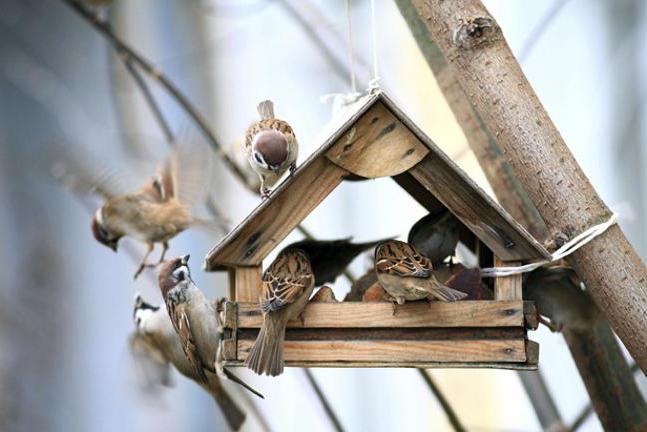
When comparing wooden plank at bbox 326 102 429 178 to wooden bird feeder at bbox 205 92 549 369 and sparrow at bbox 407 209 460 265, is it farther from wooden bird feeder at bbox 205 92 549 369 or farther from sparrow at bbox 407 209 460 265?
sparrow at bbox 407 209 460 265

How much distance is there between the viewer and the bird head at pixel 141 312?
121 inches

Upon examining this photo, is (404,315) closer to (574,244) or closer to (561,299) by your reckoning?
(574,244)

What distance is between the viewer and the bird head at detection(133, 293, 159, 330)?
307 cm

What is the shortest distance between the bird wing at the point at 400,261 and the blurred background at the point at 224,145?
2355 millimetres

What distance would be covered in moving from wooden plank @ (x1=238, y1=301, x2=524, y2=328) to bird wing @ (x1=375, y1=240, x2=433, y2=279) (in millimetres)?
68

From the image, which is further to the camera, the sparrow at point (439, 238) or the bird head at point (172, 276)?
the bird head at point (172, 276)

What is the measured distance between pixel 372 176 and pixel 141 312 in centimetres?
130

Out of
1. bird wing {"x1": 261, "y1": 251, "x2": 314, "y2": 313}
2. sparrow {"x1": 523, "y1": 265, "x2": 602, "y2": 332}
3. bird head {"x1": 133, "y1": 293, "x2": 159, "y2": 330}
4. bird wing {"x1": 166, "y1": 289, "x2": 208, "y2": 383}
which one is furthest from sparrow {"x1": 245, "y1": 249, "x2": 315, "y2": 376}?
bird head {"x1": 133, "y1": 293, "x2": 159, "y2": 330}

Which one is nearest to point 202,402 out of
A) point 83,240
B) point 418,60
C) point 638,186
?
point 83,240

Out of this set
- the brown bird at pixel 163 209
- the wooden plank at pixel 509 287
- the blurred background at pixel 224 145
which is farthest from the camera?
the blurred background at pixel 224 145

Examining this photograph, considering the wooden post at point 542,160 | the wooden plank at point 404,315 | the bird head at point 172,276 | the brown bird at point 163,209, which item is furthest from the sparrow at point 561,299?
the brown bird at point 163,209

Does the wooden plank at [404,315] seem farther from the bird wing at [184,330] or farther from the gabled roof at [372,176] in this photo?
the bird wing at [184,330]

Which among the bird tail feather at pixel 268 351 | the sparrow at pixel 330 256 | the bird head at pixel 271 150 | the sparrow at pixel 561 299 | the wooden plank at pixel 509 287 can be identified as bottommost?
the bird tail feather at pixel 268 351

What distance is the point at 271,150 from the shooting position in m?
2.37
